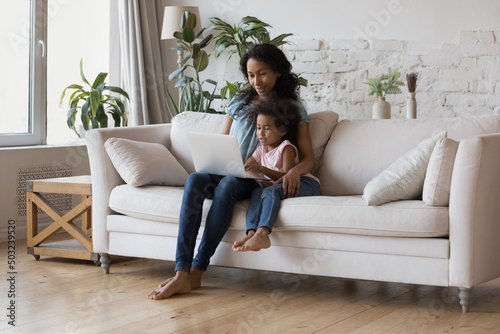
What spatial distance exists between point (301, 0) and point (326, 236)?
2684mm

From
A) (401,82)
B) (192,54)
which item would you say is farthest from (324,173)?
(192,54)

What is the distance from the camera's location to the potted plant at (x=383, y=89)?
396 centimetres

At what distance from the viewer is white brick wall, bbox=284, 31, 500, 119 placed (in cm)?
438

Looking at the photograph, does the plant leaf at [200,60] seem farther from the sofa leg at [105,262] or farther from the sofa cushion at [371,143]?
the sofa leg at [105,262]

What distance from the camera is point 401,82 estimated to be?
435 centimetres

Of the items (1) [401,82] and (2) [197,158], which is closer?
(2) [197,158]

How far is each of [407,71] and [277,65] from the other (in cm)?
161

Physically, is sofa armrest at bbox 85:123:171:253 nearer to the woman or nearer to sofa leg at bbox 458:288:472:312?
the woman

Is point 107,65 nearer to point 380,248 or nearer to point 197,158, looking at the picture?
point 197,158

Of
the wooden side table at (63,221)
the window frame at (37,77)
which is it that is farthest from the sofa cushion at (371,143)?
the window frame at (37,77)

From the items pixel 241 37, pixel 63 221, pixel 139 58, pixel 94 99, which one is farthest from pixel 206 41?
pixel 63 221

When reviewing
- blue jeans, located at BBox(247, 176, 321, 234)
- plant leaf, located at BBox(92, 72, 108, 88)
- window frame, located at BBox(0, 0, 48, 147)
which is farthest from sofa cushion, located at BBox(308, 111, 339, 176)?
window frame, located at BBox(0, 0, 48, 147)

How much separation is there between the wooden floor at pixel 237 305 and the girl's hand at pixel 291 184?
16.9 inches

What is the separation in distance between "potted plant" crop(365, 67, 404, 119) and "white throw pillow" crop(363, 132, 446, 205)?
1.10m
